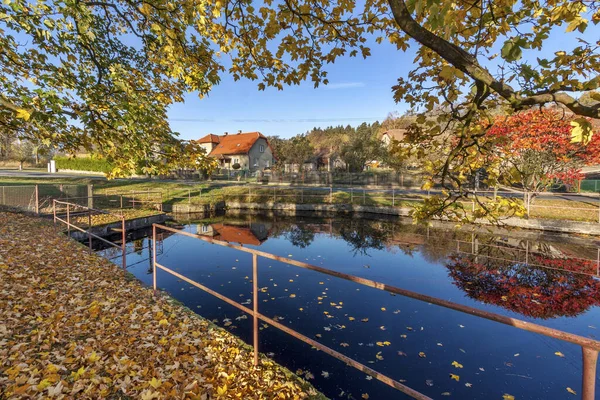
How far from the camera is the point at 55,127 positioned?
4504 millimetres

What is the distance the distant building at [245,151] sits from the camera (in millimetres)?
48406

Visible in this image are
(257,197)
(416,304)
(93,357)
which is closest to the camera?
(93,357)

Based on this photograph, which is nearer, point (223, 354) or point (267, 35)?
point (223, 354)

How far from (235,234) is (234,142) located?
40.2 meters

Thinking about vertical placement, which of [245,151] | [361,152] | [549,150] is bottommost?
[549,150]

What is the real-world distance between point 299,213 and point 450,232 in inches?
409

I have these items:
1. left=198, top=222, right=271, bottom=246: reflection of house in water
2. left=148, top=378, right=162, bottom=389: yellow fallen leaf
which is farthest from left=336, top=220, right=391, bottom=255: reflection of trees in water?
left=148, top=378, right=162, bottom=389: yellow fallen leaf

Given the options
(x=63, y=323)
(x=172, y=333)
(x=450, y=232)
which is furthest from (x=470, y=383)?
(x=450, y=232)

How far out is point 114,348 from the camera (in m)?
3.53

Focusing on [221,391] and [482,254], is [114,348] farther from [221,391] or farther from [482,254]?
[482,254]

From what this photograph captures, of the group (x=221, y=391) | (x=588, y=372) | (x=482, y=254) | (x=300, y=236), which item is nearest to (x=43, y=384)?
(x=221, y=391)

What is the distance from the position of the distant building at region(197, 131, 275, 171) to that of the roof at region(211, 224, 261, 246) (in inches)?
1262

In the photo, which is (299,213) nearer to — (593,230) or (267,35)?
(593,230)

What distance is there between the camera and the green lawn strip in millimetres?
2916
